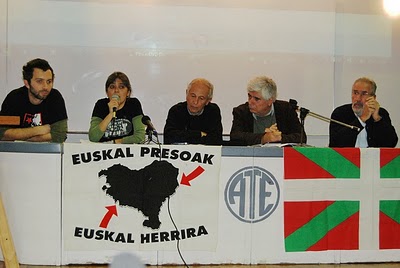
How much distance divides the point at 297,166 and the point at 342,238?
65 centimetres

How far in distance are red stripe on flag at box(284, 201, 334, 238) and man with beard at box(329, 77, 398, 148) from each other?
1216 millimetres

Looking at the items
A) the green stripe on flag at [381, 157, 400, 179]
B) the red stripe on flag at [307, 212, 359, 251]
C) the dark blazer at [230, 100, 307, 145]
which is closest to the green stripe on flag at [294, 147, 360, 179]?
the green stripe on flag at [381, 157, 400, 179]

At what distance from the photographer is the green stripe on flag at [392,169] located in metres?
4.86

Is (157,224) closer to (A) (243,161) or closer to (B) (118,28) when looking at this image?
(A) (243,161)

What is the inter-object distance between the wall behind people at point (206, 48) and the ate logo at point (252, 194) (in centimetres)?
205

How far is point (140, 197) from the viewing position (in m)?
4.56

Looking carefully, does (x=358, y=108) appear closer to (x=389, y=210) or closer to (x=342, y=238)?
(x=389, y=210)

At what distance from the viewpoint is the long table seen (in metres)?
4.49

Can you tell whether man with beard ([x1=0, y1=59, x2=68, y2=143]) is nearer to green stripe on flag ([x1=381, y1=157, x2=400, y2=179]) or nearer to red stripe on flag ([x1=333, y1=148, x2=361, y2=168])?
red stripe on flag ([x1=333, y1=148, x2=361, y2=168])

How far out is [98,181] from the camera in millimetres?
4520

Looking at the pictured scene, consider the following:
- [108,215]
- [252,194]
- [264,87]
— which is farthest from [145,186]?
[264,87]

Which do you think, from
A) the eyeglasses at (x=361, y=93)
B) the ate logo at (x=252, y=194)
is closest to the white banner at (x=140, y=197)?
the ate logo at (x=252, y=194)

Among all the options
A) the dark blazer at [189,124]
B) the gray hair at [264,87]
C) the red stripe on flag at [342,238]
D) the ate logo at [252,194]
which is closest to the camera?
the ate logo at [252,194]

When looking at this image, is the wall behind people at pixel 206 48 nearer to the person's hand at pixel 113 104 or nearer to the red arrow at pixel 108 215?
the person's hand at pixel 113 104
